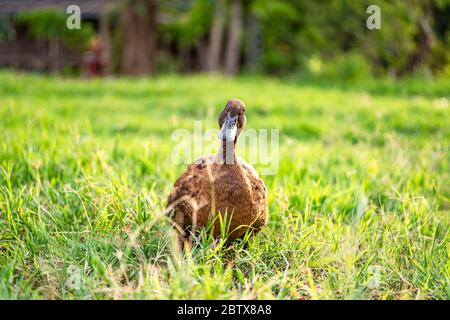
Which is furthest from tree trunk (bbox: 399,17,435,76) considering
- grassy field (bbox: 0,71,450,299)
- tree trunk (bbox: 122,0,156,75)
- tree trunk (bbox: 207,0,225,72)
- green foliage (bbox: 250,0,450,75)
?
grassy field (bbox: 0,71,450,299)

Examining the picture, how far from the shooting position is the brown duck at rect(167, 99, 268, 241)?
7.77ft

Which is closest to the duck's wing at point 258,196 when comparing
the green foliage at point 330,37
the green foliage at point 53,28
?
the green foliage at point 330,37

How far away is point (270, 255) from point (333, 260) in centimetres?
29

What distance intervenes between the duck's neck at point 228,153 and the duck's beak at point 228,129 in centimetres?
8

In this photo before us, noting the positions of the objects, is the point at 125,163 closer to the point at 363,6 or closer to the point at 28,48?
the point at 363,6

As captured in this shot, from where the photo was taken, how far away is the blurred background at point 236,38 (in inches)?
489

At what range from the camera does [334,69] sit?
458 inches

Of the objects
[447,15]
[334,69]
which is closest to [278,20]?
[447,15]

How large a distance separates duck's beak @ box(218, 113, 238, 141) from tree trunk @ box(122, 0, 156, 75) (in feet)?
32.8

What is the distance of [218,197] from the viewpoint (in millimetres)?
2375

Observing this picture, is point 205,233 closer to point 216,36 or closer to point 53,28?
point 216,36

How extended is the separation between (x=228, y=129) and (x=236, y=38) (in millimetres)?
13746

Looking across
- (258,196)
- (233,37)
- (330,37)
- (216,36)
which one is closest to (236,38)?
(233,37)

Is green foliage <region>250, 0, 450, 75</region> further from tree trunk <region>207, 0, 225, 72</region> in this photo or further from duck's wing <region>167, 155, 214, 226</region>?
duck's wing <region>167, 155, 214, 226</region>
